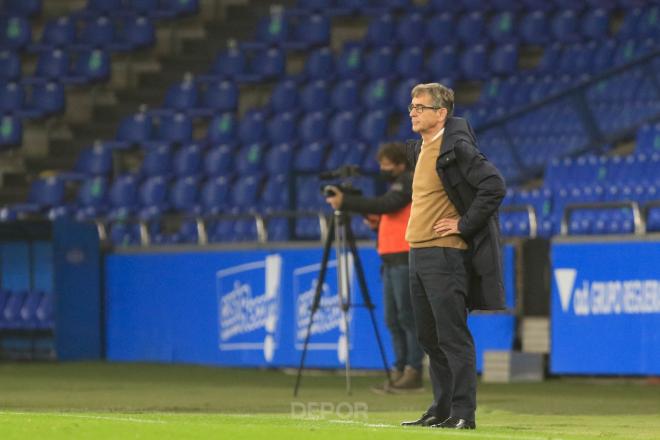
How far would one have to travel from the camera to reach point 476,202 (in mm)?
8781

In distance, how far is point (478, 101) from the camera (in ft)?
80.1

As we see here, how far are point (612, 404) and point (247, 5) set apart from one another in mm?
17634

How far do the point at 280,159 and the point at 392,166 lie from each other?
10.2 m

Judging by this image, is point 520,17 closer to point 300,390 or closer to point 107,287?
point 107,287

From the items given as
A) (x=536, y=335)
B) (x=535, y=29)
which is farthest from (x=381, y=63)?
(x=536, y=335)

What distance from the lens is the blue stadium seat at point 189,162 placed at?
81.1ft

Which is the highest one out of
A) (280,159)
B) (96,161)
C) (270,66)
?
(270,66)

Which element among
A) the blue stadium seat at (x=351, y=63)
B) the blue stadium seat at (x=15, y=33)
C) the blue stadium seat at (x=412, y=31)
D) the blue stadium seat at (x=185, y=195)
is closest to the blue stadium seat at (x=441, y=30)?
the blue stadium seat at (x=412, y=31)

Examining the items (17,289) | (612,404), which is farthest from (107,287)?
(612,404)

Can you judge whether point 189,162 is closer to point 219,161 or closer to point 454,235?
point 219,161

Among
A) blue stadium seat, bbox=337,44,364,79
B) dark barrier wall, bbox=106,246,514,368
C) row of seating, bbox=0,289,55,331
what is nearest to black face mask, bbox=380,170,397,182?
dark barrier wall, bbox=106,246,514,368

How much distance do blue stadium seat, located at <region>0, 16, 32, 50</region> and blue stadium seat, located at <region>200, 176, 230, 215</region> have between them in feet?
20.4

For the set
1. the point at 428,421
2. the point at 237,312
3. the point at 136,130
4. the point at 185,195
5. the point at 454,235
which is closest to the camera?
the point at 454,235

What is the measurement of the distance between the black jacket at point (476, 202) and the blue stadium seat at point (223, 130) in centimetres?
1659
